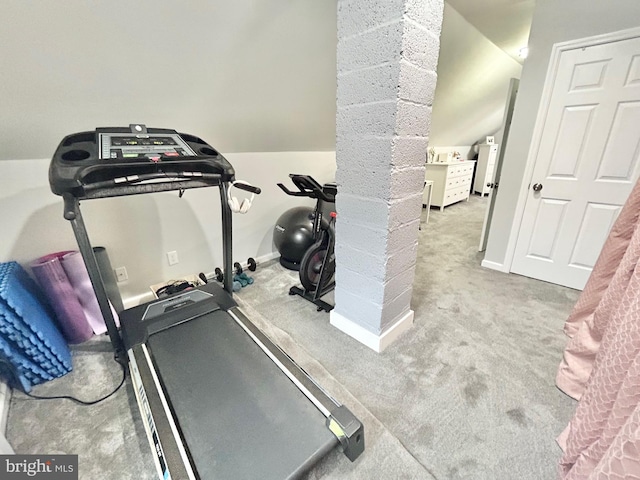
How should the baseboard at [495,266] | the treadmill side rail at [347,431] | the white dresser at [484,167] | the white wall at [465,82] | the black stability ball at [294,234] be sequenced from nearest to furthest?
the treadmill side rail at [347,431]
the black stability ball at [294,234]
the baseboard at [495,266]
the white wall at [465,82]
the white dresser at [484,167]

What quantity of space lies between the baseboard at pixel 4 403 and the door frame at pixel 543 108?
3.65 meters

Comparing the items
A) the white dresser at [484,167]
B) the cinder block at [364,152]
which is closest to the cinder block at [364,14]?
the cinder block at [364,152]

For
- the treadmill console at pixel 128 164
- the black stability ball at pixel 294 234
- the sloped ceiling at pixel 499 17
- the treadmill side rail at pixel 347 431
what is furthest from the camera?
the black stability ball at pixel 294 234

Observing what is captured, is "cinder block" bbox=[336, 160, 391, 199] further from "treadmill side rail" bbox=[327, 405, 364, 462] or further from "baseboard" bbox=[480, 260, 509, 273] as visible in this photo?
"baseboard" bbox=[480, 260, 509, 273]

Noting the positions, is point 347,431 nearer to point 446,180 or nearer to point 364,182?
point 364,182

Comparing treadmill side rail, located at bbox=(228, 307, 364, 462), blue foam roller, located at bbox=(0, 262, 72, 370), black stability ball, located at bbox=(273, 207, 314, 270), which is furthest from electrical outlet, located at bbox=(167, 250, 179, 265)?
treadmill side rail, located at bbox=(228, 307, 364, 462)

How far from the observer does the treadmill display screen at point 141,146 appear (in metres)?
1.26

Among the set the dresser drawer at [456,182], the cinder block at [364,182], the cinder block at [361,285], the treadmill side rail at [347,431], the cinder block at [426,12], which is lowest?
the treadmill side rail at [347,431]

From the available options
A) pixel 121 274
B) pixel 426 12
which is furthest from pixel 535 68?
pixel 121 274

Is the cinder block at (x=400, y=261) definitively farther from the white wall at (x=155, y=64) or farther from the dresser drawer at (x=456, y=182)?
the dresser drawer at (x=456, y=182)

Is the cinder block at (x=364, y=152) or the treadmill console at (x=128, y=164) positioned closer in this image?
the treadmill console at (x=128, y=164)

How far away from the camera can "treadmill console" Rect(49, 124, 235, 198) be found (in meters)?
1.14

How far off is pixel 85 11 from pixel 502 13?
11.2 ft

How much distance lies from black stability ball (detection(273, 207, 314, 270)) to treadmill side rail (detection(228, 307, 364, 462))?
1.26m
